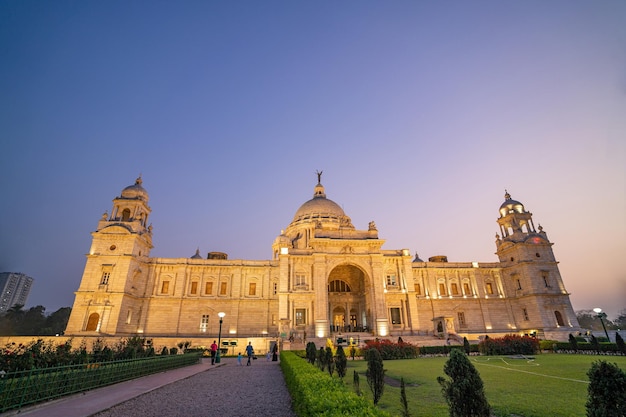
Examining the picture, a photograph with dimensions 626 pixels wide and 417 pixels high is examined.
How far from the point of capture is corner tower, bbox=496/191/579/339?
1576 inches

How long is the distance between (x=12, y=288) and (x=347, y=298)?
12616 cm

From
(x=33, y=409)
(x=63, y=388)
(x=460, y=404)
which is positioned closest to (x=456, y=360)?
(x=460, y=404)

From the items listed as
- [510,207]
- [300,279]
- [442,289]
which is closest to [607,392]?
[300,279]

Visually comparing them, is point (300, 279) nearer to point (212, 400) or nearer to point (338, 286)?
point (338, 286)

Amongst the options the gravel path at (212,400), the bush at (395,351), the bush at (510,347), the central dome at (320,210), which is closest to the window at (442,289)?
the central dome at (320,210)

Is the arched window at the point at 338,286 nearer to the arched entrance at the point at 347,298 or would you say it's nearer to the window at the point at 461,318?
the arched entrance at the point at 347,298

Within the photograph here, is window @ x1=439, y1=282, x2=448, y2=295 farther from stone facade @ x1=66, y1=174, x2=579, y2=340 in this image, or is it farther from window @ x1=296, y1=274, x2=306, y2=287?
window @ x1=296, y1=274, x2=306, y2=287

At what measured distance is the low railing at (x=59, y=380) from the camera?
8266 millimetres

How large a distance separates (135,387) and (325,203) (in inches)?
1710

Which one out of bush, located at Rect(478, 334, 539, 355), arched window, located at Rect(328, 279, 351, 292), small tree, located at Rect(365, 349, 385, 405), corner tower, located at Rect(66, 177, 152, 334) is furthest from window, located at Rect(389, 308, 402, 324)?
small tree, located at Rect(365, 349, 385, 405)

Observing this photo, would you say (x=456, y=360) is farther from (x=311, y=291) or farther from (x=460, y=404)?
(x=311, y=291)

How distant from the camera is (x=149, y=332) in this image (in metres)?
38.8

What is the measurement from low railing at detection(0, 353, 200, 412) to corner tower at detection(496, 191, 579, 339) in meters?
44.9

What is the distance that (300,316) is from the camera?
1455 inches
